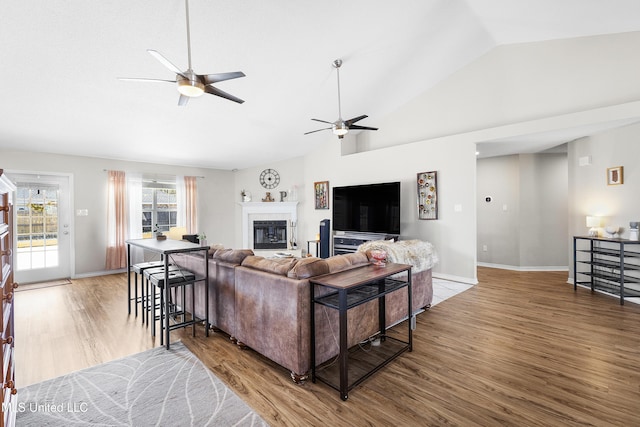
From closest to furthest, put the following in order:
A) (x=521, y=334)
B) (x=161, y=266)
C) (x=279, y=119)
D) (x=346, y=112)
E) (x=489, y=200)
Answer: (x=521, y=334) → (x=161, y=266) → (x=279, y=119) → (x=346, y=112) → (x=489, y=200)

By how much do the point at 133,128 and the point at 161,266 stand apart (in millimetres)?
2821

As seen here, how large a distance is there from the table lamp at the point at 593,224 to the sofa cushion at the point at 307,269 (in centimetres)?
457

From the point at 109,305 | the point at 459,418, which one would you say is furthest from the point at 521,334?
the point at 109,305

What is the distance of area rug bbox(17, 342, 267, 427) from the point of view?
5.93 ft

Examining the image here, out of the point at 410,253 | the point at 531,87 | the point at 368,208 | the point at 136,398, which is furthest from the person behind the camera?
the point at 368,208

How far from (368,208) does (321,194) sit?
1534mm

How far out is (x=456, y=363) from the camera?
7.93ft

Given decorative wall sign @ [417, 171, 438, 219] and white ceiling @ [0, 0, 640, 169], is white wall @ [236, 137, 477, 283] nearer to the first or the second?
decorative wall sign @ [417, 171, 438, 219]

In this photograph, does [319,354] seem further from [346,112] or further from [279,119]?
[346,112]

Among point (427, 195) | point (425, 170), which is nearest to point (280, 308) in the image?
point (427, 195)

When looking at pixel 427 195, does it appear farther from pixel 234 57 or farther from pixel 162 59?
pixel 162 59

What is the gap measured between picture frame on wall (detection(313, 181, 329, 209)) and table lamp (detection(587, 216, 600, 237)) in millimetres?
4710

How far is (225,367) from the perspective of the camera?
7.89 ft

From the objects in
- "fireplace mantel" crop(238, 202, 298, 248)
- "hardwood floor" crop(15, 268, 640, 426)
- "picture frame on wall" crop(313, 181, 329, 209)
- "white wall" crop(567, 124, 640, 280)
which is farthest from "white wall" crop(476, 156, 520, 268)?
"fireplace mantel" crop(238, 202, 298, 248)
